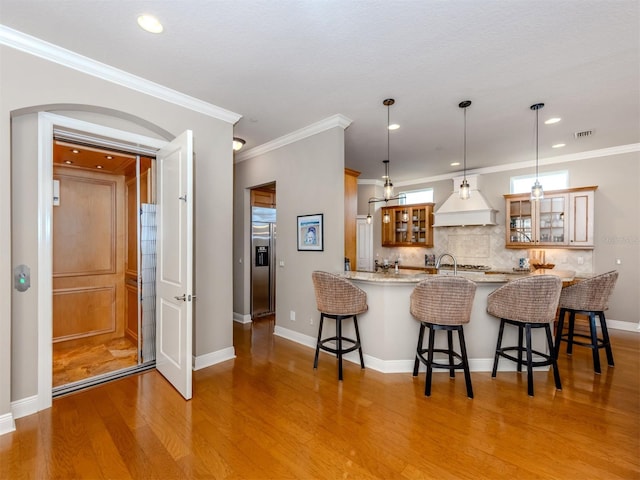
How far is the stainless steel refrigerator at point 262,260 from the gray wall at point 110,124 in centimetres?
167

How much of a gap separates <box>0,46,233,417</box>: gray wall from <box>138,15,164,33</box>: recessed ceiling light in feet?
2.72

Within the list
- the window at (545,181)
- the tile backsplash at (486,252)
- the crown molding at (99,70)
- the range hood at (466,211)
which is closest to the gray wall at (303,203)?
the crown molding at (99,70)

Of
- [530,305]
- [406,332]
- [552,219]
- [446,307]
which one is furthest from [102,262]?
[552,219]

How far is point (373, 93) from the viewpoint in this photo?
3.06m

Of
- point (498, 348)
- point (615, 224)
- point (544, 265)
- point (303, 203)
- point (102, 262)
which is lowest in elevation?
point (498, 348)

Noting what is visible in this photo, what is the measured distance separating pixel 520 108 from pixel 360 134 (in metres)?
1.89

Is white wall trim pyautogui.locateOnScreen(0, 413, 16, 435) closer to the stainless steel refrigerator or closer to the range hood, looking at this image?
the stainless steel refrigerator

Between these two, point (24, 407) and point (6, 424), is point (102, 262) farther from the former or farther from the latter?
point (6, 424)

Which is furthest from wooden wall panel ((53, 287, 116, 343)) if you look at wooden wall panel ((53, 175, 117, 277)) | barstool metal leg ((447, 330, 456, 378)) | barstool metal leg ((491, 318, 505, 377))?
barstool metal leg ((491, 318, 505, 377))

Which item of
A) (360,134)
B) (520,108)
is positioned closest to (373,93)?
(360,134)

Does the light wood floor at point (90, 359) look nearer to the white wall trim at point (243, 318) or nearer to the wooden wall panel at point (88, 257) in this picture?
the wooden wall panel at point (88, 257)

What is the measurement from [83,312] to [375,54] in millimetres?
4584

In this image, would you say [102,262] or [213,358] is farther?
[102,262]

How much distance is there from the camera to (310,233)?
399 cm
